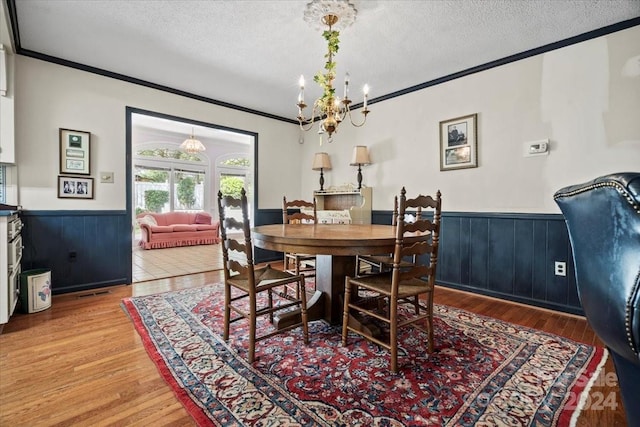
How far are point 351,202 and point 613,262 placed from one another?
3.72 meters

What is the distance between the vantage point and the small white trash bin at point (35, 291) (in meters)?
2.54

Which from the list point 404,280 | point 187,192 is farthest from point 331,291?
point 187,192

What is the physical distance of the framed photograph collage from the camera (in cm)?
307

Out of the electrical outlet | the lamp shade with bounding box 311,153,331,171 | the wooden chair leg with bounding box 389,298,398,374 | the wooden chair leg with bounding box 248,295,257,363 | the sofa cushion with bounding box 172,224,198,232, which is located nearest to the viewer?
the wooden chair leg with bounding box 389,298,398,374

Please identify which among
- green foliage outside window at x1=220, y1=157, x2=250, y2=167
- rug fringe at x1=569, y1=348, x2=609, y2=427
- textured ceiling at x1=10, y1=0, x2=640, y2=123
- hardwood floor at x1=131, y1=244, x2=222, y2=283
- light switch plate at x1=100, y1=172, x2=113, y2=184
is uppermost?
→ textured ceiling at x1=10, y1=0, x2=640, y2=123

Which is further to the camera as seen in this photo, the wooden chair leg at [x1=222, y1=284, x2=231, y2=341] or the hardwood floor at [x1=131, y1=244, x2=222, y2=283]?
the hardwood floor at [x1=131, y1=244, x2=222, y2=283]

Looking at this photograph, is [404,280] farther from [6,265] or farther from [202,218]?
[202,218]

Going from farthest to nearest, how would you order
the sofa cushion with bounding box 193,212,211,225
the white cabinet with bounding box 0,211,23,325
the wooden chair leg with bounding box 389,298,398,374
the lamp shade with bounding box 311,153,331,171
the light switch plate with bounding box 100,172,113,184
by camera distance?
the sofa cushion with bounding box 193,212,211,225
the lamp shade with bounding box 311,153,331,171
the light switch plate with bounding box 100,172,113,184
the white cabinet with bounding box 0,211,23,325
the wooden chair leg with bounding box 389,298,398,374

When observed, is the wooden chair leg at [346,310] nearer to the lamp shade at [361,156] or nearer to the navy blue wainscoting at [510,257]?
the navy blue wainscoting at [510,257]

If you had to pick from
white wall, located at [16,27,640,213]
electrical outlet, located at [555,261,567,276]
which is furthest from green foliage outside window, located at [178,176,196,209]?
electrical outlet, located at [555,261,567,276]

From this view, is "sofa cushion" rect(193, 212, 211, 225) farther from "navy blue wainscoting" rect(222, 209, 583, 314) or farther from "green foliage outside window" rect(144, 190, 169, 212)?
"navy blue wainscoting" rect(222, 209, 583, 314)

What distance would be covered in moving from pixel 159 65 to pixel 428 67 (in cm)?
287

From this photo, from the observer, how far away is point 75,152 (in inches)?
123

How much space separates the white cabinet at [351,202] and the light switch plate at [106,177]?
7.73 ft
